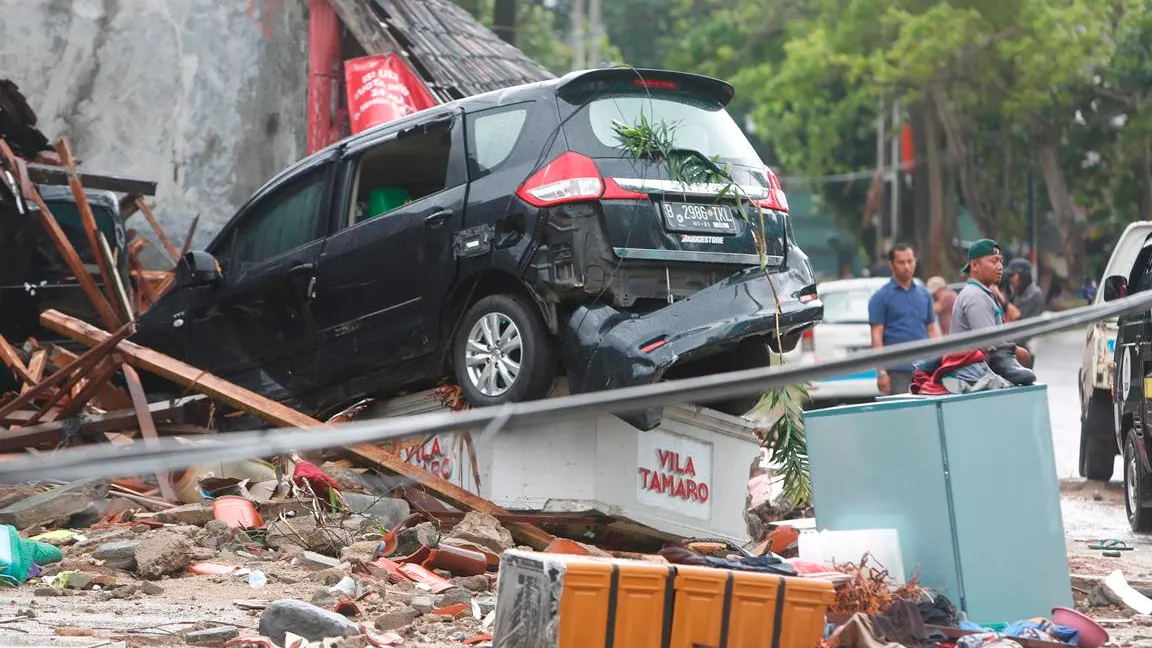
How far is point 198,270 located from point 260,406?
3.97ft

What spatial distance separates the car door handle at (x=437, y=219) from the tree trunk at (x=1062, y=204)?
94.4ft

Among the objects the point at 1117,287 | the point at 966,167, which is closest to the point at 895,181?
the point at 966,167

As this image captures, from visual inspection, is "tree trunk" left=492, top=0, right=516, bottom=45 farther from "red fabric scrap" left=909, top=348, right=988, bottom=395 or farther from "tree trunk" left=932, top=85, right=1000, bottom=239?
"tree trunk" left=932, top=85, right=1000, bottom=239

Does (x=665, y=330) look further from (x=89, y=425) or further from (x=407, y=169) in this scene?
(x=89, y=425)

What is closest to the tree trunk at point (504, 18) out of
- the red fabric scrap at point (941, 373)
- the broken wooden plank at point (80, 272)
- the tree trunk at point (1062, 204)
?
the broken wooden plank at point (80, 272)

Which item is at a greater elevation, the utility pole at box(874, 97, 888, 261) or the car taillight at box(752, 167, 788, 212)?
the utility pole at box(874, 97, 888, 261)

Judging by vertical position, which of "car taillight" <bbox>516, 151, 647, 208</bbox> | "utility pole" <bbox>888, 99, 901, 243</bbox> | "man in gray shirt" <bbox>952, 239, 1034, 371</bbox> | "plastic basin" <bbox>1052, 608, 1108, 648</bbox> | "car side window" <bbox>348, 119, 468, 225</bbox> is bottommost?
"plastic basin" <bbox>1052, 608, 1108, 648</bbox>

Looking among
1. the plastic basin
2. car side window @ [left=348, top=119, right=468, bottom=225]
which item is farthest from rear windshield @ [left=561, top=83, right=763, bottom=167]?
the plastic basin

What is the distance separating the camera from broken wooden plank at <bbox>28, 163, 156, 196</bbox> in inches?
491

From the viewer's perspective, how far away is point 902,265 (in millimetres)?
12391

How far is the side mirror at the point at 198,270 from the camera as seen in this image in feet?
32.6

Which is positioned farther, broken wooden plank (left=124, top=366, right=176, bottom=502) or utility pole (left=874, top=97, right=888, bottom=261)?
utility pole (left=874, top=97, right=888, bottom=261)

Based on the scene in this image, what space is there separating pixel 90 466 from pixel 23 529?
5961 millimetres

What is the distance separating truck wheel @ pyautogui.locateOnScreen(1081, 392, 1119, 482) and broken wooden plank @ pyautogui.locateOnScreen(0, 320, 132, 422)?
7.50 metres
